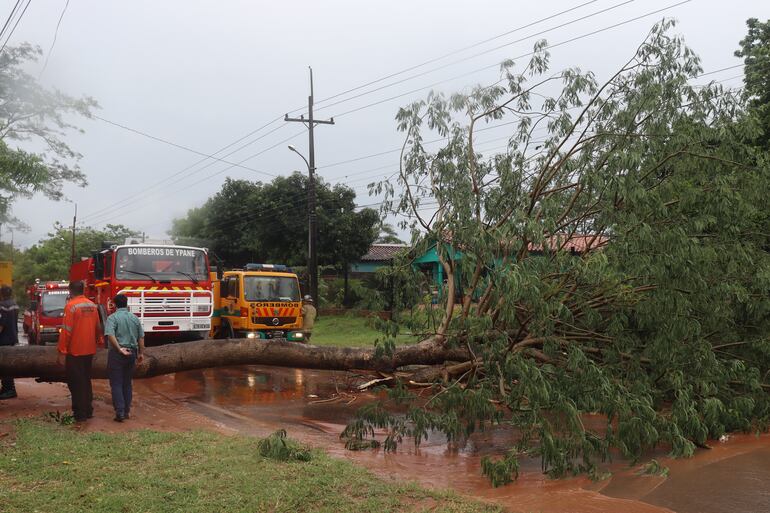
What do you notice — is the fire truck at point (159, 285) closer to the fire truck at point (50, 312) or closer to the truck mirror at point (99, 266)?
the truck mirror at point (99, 266)

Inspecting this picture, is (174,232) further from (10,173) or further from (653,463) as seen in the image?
(653,463)

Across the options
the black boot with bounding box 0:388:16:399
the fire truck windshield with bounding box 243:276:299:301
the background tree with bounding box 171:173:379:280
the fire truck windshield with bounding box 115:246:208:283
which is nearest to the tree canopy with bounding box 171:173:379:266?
the background tree with bounding box 171:173:379:280

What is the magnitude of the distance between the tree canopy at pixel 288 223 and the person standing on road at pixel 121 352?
72.6 ft

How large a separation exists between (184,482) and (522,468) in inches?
132

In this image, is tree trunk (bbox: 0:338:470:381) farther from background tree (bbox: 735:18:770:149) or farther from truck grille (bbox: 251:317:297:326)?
background tree (bbox: 735:18:770:149)

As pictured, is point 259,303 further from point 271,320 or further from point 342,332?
point 342,332

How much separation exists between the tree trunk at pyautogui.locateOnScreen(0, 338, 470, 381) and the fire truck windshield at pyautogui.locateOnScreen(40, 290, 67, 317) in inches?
422

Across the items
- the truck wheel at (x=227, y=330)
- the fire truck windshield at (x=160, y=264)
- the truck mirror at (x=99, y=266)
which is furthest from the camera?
the truck wheel at (x=227, y=330)

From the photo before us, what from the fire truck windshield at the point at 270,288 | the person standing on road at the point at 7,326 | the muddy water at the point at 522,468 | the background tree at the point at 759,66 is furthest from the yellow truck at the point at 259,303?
the background tree at the point at 759,66

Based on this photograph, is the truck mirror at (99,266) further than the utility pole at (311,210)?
No

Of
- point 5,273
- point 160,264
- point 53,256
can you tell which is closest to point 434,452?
point 160,264

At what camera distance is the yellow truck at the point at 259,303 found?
50.1 feet

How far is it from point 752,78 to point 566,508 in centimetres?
1284

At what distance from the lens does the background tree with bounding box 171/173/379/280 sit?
30.8 m
